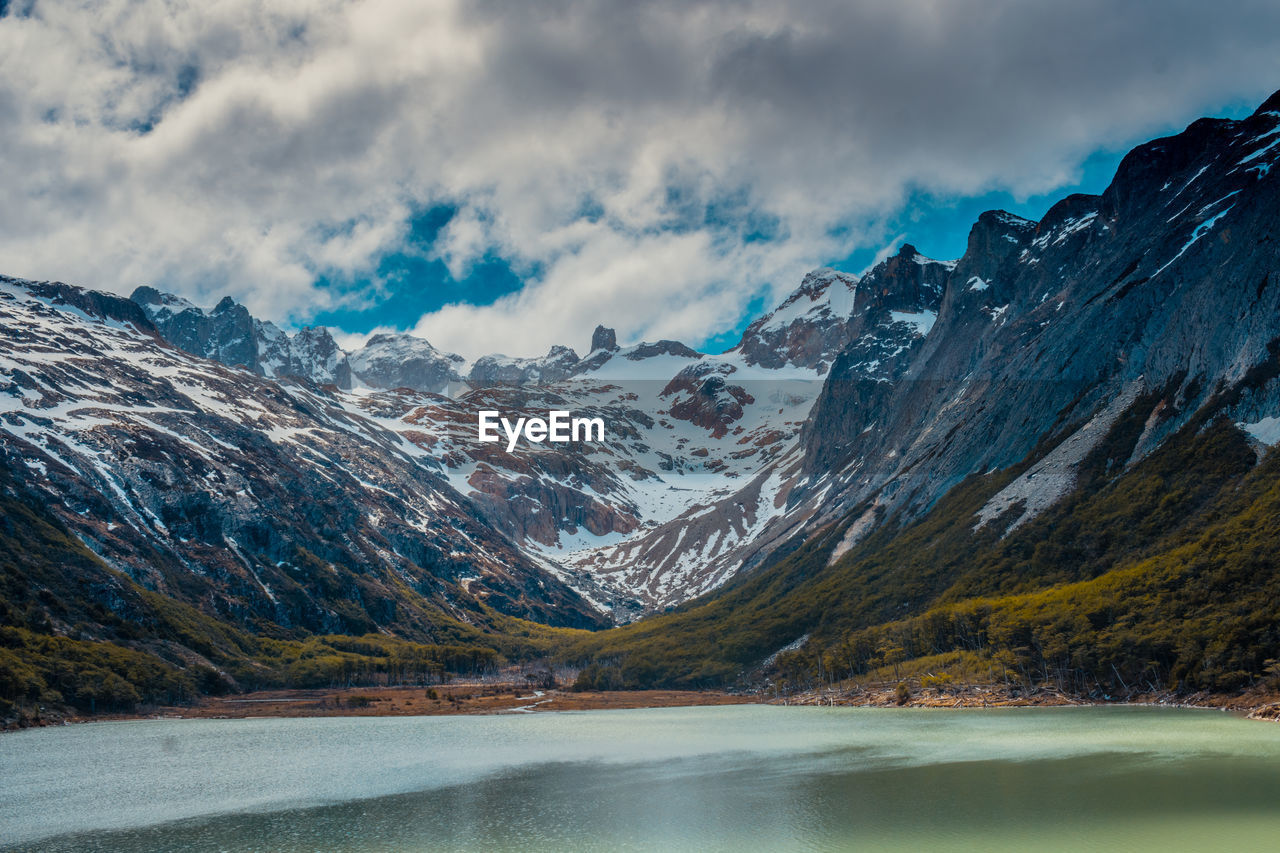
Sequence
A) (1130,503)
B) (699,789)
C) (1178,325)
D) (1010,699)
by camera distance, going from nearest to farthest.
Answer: (699,789) < (1010,699) < (1130,503) < (1178,325)

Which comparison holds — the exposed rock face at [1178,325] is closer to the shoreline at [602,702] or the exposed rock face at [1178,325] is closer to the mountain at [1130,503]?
the mountain at [1130,503]

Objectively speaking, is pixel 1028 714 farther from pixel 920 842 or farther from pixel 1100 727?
pixel 920 842

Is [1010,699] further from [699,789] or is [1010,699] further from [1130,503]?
[699,789]

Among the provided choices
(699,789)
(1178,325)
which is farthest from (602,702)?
(1178,325)

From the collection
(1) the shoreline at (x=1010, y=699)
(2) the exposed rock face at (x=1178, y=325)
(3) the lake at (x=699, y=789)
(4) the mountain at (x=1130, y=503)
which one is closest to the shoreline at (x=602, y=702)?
(1) the shoreline at (x=1010, y=699)

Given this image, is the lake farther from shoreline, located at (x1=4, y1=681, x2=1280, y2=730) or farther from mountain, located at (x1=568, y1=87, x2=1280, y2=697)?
mountain, located at (x1=568, y1=87, x2=1280, y2=697)

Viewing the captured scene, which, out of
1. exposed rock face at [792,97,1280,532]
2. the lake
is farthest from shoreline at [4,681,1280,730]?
exposed rock face at [792,97,1280,532]

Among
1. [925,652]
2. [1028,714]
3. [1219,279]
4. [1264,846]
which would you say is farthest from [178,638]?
[1219,279]

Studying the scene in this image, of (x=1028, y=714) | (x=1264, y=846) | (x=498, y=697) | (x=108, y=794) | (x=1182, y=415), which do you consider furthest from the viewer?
(x=498, y=697)
